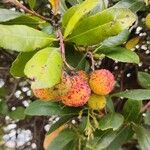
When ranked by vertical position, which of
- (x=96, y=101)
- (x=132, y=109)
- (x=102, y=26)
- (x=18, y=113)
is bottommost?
(x=18, y=113)

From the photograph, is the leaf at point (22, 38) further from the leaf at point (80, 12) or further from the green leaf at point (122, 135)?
the green leaf at point (122, 135)

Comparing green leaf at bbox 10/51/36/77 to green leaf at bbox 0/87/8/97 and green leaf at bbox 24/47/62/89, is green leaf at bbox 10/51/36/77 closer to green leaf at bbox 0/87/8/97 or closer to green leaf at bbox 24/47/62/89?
green leaf at bbox 24/47/62/89

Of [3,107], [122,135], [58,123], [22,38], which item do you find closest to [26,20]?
[22,38]

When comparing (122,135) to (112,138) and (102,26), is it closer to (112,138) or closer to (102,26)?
(112,138)

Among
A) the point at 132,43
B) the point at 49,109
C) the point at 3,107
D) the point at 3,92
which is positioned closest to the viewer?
the point at 49,109

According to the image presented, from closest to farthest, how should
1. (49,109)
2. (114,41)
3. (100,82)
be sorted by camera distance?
(100,82) < (114,41) < (49,109)

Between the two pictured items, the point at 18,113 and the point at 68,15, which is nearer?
the point at 68,15

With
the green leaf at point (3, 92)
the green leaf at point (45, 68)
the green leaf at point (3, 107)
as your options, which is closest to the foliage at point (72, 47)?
the green leaf at point (45, 68)
